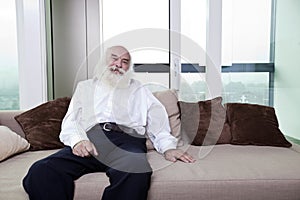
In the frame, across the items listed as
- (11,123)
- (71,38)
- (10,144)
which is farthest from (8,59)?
(10,144)

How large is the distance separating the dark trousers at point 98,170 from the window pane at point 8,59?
6.33 feet

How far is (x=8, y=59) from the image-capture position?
3330mm

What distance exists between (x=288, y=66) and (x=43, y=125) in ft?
8.57

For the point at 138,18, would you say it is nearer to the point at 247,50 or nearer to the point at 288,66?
the point at 247,50

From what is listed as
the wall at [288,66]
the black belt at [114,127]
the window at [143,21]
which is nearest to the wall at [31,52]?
the window at [143,21]

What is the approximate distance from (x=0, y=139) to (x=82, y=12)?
1.91 meters

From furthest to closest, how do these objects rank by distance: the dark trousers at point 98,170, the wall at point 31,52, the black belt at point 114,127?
1. the wall at point 31,52
2. the black belt at point 114,127
3. the dark trousers at point 98,170

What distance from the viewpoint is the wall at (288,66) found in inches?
133

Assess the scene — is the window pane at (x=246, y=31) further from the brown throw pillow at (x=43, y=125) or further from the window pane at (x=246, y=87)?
the brown throw pillow at (x=43, y=125)

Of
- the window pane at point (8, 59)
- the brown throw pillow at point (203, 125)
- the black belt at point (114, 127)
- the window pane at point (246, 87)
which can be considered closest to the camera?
the black belt at point (114, 127)

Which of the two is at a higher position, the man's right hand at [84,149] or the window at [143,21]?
the window at [143,21]

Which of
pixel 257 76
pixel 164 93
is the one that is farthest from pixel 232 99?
pixel 164 93

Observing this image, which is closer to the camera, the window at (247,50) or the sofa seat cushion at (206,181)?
the sofa seat cushion at (206,181)

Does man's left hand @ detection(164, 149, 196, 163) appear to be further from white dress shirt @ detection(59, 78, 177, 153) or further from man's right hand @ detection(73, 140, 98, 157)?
man's right hand @ detection(73, 140, 98, 157)
